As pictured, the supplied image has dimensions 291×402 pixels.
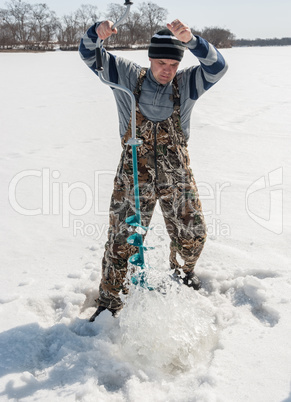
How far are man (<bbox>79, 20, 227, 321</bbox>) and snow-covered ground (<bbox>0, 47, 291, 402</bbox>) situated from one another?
0.81ft

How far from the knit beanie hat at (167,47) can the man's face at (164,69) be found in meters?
0.03

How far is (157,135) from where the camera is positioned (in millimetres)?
2199

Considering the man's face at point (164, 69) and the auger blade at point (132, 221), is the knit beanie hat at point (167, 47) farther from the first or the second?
the auger blade at point (132, 221)

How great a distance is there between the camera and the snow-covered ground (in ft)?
6.33

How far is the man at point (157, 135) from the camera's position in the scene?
6.89 feet

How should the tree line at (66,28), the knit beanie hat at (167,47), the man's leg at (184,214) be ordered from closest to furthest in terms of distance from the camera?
the knit beanie hat at (167,47) → the man's leg at (184,214) → the tree line at (66,28)

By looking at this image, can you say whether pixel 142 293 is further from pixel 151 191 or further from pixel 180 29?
pixel 180 29

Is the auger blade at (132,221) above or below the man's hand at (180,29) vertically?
below

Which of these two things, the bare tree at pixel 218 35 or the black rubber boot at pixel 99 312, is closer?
the black rubber boot at pixel 99 312

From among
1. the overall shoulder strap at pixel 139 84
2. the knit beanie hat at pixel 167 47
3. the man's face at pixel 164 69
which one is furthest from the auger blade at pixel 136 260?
the knit beanie hat at pixel 167 47

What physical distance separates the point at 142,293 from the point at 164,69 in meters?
1.24

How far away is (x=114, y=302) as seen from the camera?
7.86 ft

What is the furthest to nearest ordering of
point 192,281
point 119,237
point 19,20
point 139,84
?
point 19,20 → point 192,281 → point 119,237 → point 139,84

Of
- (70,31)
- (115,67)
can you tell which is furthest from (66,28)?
(115,67)
